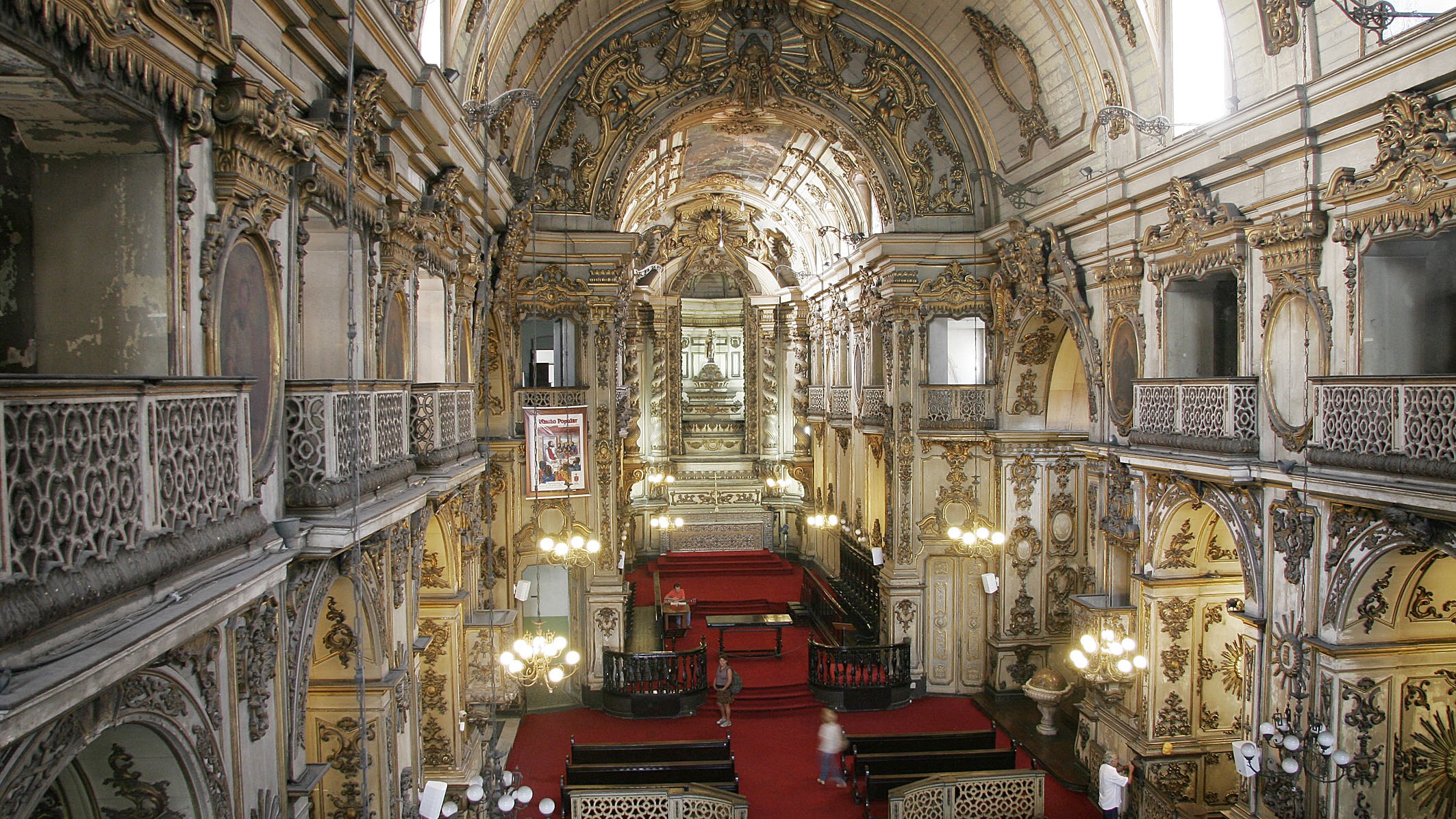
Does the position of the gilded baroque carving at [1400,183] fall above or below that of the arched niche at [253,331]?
above

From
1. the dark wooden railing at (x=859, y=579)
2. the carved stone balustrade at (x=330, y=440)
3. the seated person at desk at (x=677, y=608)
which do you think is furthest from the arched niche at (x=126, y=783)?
the seated person at desk at (x=677, y=608)

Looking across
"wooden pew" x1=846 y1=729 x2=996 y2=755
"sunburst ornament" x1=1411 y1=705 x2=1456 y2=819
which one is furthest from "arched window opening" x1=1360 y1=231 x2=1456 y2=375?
"wooden pew" x1=846 y1=729 x2=996 y2=755

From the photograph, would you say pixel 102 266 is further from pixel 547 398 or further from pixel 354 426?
pixel 547 398

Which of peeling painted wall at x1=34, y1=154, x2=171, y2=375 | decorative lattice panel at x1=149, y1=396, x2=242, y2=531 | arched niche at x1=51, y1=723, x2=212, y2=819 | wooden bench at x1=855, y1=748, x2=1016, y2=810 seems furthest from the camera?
wooden bench at x1=855, y1=748, x2=1016, y2=810

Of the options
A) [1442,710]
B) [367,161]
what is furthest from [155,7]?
[1442,710]

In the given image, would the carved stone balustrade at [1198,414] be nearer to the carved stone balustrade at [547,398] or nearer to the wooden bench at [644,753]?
the wooden bench at [644,753]

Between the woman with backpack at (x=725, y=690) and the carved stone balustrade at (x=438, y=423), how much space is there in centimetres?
750

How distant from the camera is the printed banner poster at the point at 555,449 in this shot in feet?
43.0

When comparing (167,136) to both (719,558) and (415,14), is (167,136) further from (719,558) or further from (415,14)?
(719,558)

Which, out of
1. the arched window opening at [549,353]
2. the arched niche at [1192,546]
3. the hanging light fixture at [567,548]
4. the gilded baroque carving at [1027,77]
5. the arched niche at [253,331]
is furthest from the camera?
the arched window opening at [549,353]

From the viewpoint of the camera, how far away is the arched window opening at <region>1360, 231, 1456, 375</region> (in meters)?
8.64

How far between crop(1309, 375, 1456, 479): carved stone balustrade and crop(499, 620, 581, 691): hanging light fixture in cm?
953

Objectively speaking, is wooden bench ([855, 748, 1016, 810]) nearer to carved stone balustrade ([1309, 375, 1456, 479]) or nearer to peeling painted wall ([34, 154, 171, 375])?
carved stone balustrade ([1309, 375, 1456, 479])

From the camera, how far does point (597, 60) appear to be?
16797 millimetres
